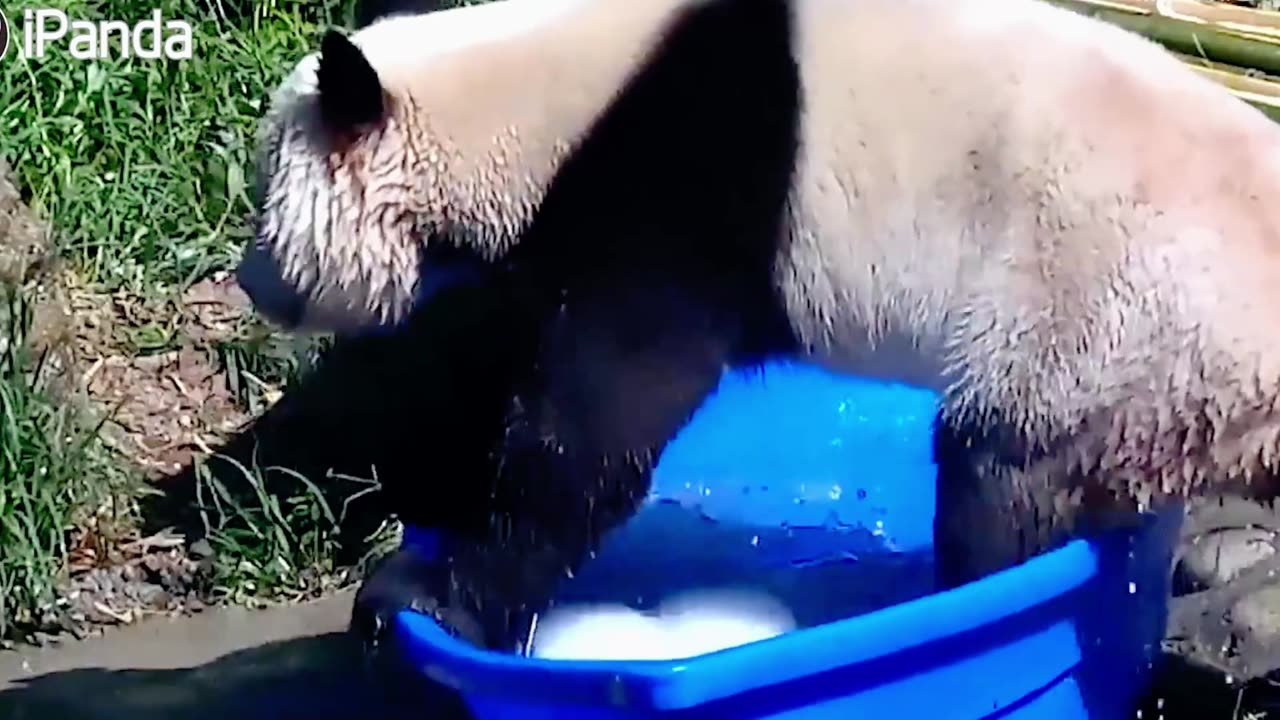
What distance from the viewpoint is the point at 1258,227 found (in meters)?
2.12

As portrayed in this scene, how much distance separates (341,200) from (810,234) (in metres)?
0.54

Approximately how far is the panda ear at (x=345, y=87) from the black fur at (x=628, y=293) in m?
0.22

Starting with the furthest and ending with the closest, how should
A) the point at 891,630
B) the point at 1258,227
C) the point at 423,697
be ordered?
the point at 423,697, the point at 1258,227, the point at 891,630

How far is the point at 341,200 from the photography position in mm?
2334

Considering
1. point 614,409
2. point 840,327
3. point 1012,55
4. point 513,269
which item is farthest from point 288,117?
point 1012,55

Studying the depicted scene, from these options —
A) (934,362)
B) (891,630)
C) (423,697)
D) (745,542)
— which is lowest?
(423,697)

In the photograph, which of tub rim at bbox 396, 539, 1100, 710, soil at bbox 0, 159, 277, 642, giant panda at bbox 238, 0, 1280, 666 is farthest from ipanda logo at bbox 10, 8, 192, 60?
tub rim at bbox 396, 539, 1100, 710

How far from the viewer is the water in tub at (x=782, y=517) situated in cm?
262

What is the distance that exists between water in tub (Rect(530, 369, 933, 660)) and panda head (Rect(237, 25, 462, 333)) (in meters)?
0.44

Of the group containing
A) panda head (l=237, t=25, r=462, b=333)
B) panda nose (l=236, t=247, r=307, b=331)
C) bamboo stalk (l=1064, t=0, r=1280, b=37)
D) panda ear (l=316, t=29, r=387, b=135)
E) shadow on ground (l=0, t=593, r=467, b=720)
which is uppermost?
bamboo stalk (l=1064, t=0, r=1280, b=37)

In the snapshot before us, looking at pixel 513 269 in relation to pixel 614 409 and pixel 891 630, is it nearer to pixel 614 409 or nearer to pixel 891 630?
pixel 614 409

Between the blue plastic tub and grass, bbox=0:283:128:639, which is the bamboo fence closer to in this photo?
the blue plastic tub

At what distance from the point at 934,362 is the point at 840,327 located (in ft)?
0.39

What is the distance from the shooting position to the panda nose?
7.97ft
